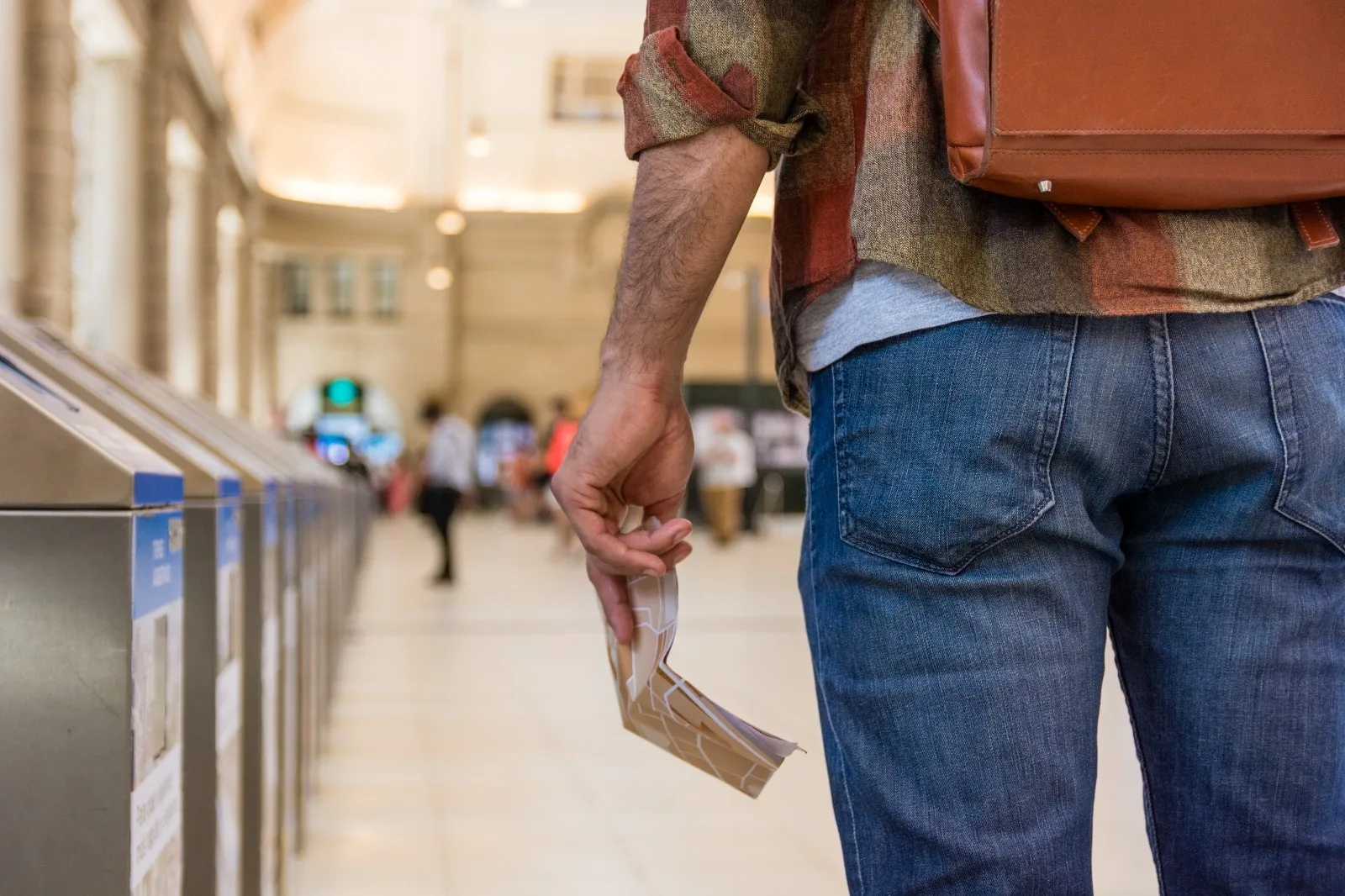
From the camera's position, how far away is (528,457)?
3036 cm

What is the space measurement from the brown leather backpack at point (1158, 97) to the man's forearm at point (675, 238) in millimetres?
246

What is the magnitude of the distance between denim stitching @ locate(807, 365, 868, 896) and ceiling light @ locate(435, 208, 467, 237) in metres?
29.7

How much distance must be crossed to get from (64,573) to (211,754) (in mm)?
761

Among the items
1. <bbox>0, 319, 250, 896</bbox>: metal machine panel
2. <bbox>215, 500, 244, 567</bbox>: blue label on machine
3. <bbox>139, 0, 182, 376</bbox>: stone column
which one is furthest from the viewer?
<bbox>139, 0, 182, 376</bbox>: stone column

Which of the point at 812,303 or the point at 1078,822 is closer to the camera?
the point at 1078,822

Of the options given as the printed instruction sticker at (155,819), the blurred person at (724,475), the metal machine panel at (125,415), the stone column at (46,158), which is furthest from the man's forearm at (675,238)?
the blurred person at (724,475)

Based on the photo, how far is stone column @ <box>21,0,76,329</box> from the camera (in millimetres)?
7855

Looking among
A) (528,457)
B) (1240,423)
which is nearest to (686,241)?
A: (1240,423)

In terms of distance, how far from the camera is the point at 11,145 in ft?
25.8

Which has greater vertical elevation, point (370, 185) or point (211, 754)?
point (370, 185)

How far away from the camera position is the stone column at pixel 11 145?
759cm

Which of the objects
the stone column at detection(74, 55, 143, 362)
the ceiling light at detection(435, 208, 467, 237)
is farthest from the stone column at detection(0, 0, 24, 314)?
the ceiling light at detection(435, 208, 467, 237)

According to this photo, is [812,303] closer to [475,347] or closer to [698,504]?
[698,504]

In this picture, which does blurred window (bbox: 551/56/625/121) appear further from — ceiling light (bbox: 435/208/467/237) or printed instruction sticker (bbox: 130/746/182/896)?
printed instruction sticker (bbox: 130/746/182/896)
